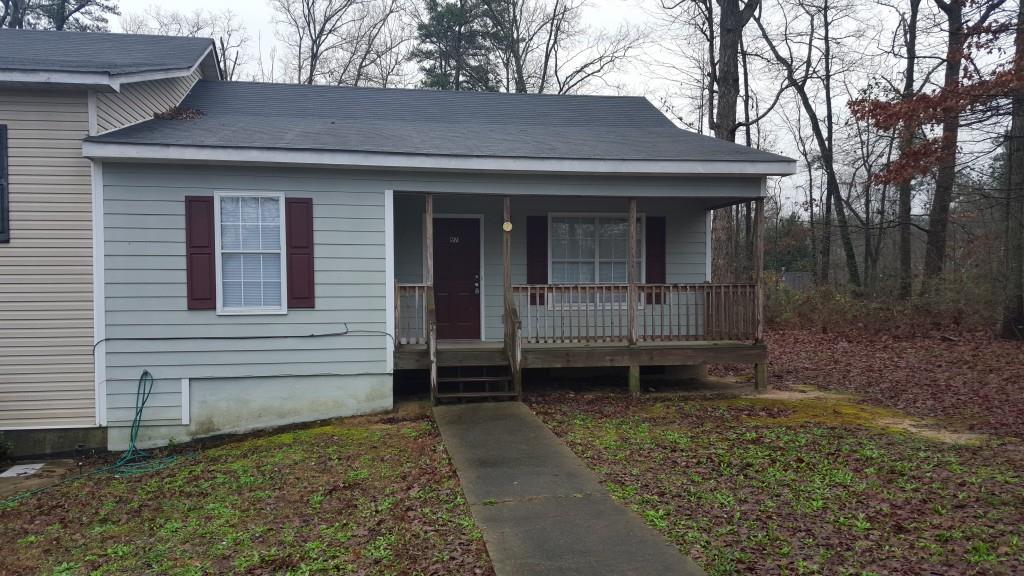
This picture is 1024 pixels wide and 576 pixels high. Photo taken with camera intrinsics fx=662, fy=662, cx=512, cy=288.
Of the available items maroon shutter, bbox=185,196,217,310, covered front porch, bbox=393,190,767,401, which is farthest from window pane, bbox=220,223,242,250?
covered front porch, bbox=393,190,767,401

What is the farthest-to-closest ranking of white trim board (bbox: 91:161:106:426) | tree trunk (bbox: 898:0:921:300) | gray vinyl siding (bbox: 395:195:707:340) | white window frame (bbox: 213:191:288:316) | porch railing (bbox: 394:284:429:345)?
1. tree trunk (bbox: 898:0:921:300)
2. gray vinyl siding (bbox: 395:195:707:340)
3. porch railing (bbox: 394:284:429:345)
4. white window frame (bbox: 213:191:288:316)
5. white trim board (bbox: 91:161:106:426)

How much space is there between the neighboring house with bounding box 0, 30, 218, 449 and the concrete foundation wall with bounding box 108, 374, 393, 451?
822mm

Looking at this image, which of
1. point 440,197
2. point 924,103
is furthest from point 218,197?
point 924,103

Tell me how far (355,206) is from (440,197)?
1901mm

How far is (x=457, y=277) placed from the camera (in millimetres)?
10188

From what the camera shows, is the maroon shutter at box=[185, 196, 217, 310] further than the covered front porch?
No

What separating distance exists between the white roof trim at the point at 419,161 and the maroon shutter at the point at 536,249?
1.86m

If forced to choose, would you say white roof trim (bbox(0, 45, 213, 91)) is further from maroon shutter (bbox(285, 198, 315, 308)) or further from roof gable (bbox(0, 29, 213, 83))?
maroon shutter (bbox(285, 198, 315, 308))

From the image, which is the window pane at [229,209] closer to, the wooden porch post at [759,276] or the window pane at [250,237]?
the window pane at [250,237]

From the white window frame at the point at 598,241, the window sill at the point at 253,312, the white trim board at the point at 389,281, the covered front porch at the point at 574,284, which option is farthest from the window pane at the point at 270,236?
the white window frame at the point at 598,241

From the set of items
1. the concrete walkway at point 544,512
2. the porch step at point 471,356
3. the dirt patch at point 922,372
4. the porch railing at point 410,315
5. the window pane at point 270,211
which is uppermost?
the window pane at point 270,211

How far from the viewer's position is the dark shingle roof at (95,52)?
7.40 metres

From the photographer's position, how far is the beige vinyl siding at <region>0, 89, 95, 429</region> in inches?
296

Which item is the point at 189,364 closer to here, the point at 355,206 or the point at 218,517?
the point at 355,206
